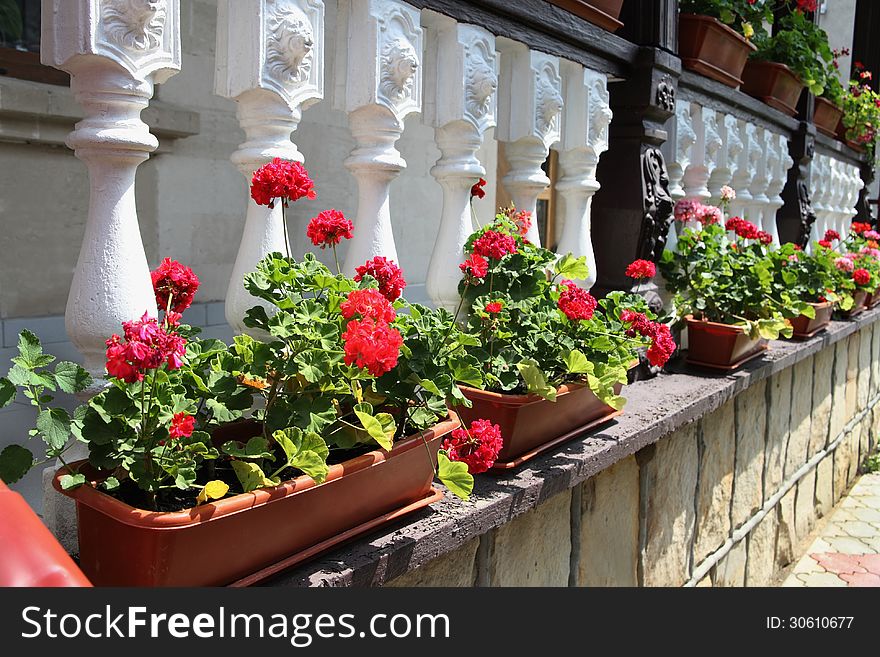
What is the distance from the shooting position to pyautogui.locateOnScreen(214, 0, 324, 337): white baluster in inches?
47.4

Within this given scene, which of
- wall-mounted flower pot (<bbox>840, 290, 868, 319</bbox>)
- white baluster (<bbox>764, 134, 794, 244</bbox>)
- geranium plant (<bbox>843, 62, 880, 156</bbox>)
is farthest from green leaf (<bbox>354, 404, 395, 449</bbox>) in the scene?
geranium plant (<bbox>843, 62, 880, 156</bbox>)

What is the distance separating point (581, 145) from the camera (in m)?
2.09

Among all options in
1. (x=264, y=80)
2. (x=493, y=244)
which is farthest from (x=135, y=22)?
(x=493, y=244)

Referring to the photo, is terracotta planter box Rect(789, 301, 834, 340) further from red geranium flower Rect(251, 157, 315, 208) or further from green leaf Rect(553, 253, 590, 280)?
red geranium flower Rect(251, 157, 315, 208)

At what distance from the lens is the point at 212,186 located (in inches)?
125

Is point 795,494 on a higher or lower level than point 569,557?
lower

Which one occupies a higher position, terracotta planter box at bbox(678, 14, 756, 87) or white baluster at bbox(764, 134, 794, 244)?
terracotta planter box at bbox(678, 14, 756, 87)

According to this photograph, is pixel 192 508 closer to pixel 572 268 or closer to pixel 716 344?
pixel 572 268

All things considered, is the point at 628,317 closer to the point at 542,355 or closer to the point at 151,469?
the point at 542,355

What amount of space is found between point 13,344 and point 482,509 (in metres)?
2.00

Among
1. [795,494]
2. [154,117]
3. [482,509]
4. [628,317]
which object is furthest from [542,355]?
[795,494]

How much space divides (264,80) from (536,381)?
29.0 inches

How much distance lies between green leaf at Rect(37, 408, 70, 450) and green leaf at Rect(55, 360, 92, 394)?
0.04 metres

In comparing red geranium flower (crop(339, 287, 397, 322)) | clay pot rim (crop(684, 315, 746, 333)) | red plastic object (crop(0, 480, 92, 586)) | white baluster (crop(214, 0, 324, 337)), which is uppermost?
white baluster (crop(214, 0, 324, 337))
